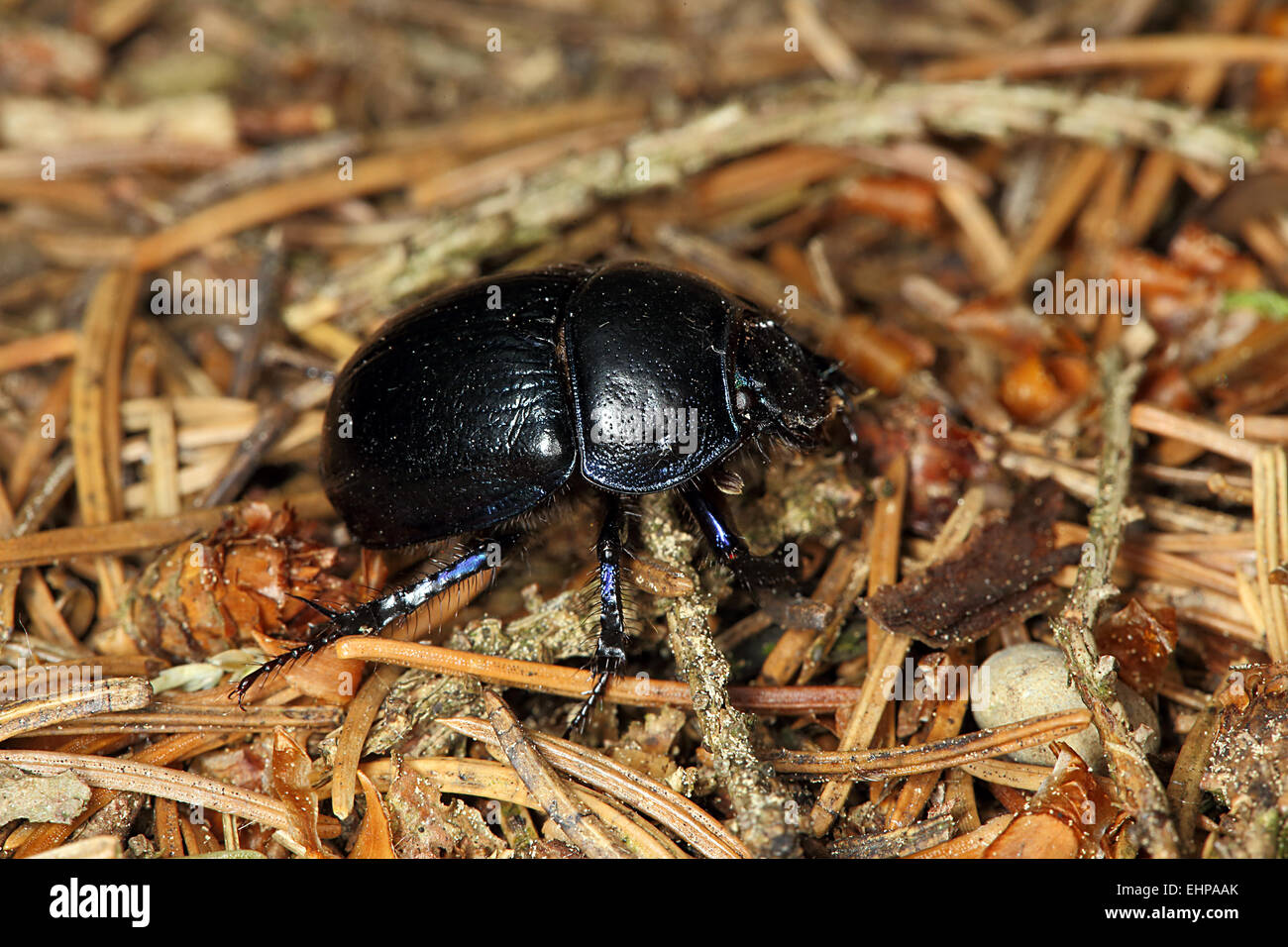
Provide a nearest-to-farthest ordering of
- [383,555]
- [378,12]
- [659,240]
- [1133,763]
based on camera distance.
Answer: [1133,763], [383,555], [659,240], [378,12]

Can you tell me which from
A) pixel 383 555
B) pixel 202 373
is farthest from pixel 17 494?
pixel 383 555

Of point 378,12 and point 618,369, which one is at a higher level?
point 378,12

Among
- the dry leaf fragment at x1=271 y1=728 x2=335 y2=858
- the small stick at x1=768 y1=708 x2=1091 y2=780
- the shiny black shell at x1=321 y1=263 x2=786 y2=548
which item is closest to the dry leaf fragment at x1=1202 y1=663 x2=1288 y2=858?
the small stick at x1=768 y1=708 x2=1091 y2=780

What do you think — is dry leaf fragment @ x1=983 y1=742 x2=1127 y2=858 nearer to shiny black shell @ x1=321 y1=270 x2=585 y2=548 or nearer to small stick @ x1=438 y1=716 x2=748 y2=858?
small stick @ x1=438 y1=716 x2=748 y2=858

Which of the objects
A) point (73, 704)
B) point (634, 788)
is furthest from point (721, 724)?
point (73, 704)

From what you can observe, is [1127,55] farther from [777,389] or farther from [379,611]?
[379,611]
